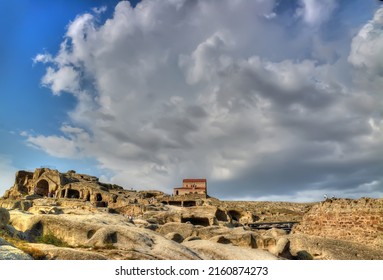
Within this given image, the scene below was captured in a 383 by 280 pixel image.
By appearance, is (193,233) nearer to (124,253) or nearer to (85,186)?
(124,253)

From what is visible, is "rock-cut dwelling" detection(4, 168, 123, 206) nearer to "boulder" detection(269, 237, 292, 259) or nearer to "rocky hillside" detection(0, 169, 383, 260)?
"rocky hillside" detection(0, 169, 383, 260)

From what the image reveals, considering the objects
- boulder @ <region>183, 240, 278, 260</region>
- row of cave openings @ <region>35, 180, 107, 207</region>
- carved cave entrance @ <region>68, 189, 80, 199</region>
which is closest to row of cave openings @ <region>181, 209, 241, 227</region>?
row of cave openings @ <region>35, 180, 107, 207</region>

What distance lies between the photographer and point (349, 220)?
24.7 metres

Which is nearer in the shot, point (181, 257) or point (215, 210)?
point (181, 257)

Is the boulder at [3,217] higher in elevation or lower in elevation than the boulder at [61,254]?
higher

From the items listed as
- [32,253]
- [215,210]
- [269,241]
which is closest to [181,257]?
[32,253]

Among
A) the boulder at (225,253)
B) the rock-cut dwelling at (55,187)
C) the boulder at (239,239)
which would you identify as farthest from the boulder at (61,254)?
the rock-cut dwelling at (55,187)

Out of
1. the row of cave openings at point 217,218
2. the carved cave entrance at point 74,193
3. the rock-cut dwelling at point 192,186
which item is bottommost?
the row of cave openings at point 217,218

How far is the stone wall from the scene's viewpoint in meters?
23.6

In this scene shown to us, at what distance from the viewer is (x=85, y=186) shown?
7050 cm

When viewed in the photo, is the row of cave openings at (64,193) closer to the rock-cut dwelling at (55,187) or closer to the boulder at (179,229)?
the rock-cut dwelling at (55,187)

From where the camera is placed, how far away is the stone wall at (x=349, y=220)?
23.6 m

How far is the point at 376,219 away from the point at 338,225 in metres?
2.42
